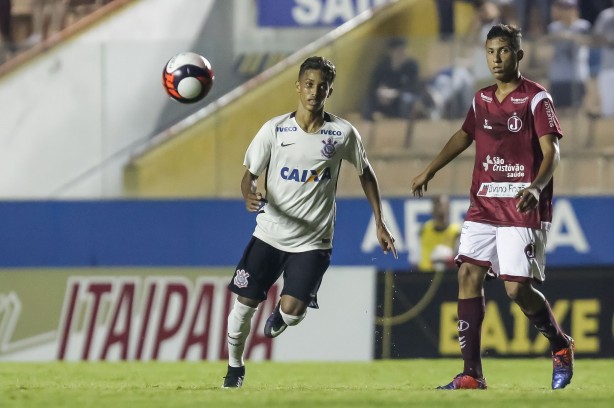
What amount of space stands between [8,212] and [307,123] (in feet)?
24.5

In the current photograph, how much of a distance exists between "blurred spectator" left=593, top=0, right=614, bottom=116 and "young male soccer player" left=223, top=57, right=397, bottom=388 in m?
7.79

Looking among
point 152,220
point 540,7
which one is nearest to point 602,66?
point 540,7

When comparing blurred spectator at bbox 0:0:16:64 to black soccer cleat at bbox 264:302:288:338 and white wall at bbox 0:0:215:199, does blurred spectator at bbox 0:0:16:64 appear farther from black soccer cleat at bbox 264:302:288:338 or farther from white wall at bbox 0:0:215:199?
black soccer cleat at bbox 264:302:288:338

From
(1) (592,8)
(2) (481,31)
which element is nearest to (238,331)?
(2) (481,31)

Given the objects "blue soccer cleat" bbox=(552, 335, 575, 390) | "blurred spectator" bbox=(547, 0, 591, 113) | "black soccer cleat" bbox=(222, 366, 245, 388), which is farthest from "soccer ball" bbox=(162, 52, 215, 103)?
"blurred spectator" bbox=(547, 0, 591, 113)

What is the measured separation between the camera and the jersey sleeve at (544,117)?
22.6 ft

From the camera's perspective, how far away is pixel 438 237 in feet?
45.7

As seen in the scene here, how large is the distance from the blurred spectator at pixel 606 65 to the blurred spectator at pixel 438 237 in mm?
2111

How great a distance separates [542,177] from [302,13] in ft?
27.9

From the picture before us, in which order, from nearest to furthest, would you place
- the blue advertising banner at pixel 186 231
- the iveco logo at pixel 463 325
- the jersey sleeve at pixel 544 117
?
the jersey sleeve at pixel 544 117
the iveco logo at pixel 463 325
the blue advertising banner at pixel 186 231

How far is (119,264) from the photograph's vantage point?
14.0 meters

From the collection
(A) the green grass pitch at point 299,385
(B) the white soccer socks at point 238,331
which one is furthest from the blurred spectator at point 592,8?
(B) the white soccer socks at point 238,331

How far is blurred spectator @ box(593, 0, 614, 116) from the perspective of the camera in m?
14.6

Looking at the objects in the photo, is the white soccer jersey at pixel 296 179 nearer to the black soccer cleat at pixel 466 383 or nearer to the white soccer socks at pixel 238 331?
the white soccer socks at pixel 238 331
